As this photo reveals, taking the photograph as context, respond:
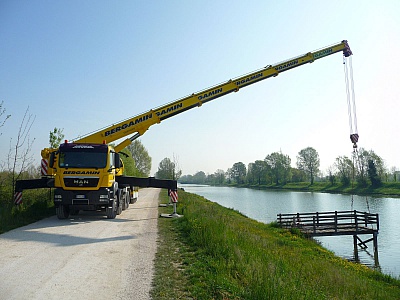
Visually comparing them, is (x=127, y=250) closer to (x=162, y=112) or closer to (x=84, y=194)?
(x=84, y=194)

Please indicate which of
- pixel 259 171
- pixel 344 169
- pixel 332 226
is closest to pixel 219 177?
pixel 259 171

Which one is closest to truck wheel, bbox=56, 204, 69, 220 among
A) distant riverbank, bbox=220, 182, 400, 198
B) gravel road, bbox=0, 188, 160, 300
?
gravel road, bbox=0, 188, 160, 300

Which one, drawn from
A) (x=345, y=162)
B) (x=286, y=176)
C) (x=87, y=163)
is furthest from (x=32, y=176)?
(x=286, y=176)

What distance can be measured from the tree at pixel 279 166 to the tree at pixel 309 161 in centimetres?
419

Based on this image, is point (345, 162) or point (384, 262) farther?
point (345, 162)

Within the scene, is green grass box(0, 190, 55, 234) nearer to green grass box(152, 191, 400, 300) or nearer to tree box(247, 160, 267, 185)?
green grass box(152, 191, 400, 300)

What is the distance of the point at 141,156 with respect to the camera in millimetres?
70375

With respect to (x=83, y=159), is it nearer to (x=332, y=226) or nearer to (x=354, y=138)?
(x=354, y=138)

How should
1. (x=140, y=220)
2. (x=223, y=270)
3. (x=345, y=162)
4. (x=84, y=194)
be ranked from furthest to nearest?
(x=345, y=162), (x=140, y=220), (x=84, y=194), (x=223, y=270)

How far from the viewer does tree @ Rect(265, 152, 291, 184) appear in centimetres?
9919

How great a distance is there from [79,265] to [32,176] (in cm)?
1386

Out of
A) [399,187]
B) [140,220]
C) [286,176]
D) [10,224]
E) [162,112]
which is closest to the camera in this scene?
[10,224]

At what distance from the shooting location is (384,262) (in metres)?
17.6

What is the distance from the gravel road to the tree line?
4709 centimetres
